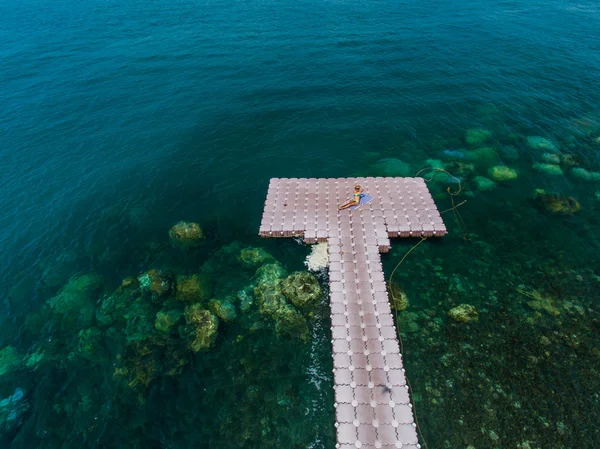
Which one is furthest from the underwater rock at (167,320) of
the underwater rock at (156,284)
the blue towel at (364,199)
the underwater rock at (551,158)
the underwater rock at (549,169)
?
the underwater rock at (551,158)

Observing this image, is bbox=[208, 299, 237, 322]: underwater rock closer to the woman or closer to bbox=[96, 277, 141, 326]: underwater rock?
bbox=[96, 277, 141, 326]: underwater rock

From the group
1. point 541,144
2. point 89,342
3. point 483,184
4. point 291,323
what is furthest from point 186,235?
point 541,144

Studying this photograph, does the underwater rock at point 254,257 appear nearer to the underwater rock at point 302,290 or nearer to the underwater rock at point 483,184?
the underwater rock at point 302,290

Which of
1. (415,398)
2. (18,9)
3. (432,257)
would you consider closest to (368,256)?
(432,257)

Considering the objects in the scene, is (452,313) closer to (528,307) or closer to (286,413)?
(528,307)

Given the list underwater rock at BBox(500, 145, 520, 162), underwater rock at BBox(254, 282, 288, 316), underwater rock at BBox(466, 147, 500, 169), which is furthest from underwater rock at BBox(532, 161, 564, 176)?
underwater rock at BBox(254, 282, 288, 316)
